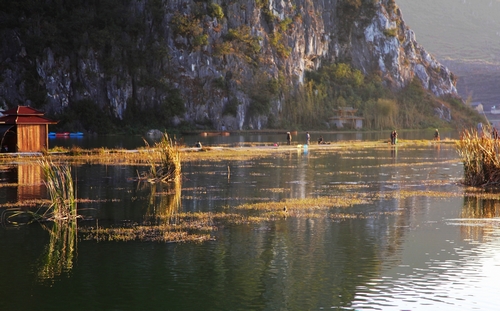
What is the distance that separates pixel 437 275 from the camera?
1869cm

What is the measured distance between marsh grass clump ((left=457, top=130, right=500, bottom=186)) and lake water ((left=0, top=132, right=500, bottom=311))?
284cm

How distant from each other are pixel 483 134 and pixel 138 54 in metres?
122

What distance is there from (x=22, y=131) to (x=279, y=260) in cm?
4205

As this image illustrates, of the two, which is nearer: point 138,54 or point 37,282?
point 37,282

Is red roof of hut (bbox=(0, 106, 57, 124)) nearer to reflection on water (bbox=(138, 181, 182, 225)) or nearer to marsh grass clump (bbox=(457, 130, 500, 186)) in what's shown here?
reflection on water (bbox=(138, 181, 182, 225))

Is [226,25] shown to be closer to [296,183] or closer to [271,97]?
[271,97]

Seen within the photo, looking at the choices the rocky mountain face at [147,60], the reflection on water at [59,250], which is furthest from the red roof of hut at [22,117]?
the rocky mountain face at [147,60]

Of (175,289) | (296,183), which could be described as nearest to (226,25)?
(296,183)

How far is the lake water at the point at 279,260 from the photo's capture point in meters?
16.7

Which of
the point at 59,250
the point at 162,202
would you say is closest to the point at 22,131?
the point at 162,202

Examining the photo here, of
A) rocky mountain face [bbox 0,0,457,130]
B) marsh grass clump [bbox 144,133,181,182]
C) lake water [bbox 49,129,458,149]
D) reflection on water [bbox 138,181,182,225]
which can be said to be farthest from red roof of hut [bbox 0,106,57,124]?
rocky mountain face [bbox 0,0,457,130]

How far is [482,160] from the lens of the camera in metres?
36.7

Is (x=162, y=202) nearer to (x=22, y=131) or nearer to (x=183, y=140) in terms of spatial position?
(x=22, y=131)

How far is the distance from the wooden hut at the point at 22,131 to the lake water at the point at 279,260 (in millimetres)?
24260
